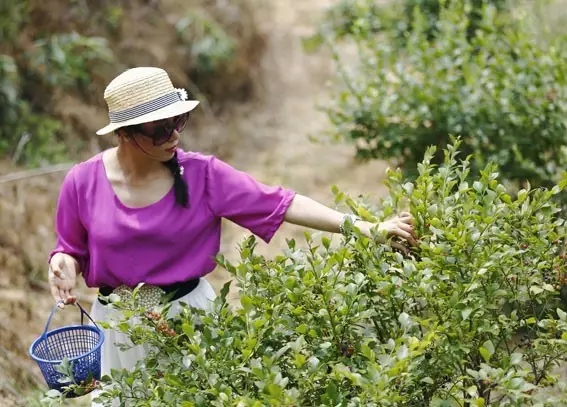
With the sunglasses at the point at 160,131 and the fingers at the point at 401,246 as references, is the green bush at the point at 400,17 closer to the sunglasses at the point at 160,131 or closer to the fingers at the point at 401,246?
the sunglasses at the point at 160,131

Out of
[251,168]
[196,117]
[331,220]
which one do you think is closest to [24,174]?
[251,168]

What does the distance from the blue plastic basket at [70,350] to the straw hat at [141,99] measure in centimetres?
60

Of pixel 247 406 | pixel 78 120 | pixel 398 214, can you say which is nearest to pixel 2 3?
pixel 78 120

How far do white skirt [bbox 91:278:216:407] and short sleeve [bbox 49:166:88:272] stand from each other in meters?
0.20

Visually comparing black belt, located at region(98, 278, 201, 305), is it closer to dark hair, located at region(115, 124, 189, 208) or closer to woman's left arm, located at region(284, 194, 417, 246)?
dark hair, located at region(115, 124, 189, 208)

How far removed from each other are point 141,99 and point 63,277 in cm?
61

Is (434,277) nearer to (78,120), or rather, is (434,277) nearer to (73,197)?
(73,197)

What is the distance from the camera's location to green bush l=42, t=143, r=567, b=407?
6.88 ft

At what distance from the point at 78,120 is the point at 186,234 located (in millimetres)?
4242

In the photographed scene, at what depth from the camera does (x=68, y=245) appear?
275cm

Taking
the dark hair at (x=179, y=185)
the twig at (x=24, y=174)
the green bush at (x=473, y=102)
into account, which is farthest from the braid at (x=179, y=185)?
the twig at (x=24, y=174)

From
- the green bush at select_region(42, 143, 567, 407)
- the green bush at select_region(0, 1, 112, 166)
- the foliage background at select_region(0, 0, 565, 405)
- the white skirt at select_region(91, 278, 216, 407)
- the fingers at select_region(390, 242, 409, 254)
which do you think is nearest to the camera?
the green bush at select_region(42, 143, 567, 407)

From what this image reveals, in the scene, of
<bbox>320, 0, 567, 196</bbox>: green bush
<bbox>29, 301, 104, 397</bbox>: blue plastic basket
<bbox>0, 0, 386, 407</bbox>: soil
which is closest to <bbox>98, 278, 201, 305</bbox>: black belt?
<bbox>29, 301, 104, 397</bbox>: blue plastic basket

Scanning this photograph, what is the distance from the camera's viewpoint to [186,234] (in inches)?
105
